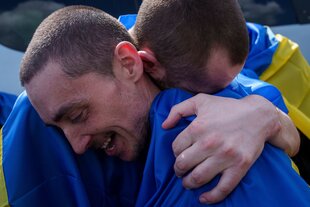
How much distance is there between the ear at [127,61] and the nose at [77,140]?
0.68ft

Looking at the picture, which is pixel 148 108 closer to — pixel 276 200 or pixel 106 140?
pixel 106 140

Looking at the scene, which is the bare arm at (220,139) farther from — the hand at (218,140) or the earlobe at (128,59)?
the earlobe at (128,59)

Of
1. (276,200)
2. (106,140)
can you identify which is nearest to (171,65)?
(106,140)

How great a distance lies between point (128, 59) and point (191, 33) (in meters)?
0.19

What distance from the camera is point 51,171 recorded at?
157 cm

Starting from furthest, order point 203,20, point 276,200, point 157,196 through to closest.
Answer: point 203,20 → point 157,196 → point 276,200

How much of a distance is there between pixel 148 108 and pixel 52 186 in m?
0.36

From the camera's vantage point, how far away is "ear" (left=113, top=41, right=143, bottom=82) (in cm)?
153

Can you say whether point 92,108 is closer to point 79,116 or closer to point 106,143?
point 79,116

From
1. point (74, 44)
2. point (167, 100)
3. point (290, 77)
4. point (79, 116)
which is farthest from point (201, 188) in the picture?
point (290, 77)

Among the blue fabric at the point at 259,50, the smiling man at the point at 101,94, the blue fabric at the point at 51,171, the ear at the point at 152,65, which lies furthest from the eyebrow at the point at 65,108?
the blue fabric at the point at 259,50

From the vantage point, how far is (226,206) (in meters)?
1.30

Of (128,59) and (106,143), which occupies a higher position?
(128,59)

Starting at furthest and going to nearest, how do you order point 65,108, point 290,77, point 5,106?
1. point 290,77
2. point 5,106
3. point 65,108
